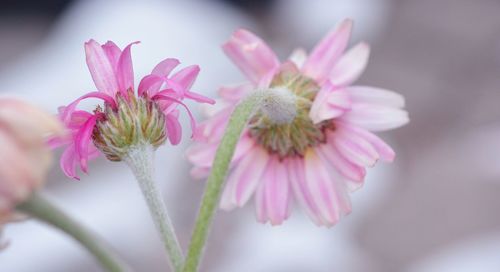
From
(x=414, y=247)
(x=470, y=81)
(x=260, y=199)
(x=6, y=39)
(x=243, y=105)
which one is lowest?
(x=414, y=247)

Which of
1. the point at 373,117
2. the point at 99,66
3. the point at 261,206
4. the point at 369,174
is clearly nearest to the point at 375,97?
the point at 373,117

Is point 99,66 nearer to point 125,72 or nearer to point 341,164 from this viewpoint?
point 125,72

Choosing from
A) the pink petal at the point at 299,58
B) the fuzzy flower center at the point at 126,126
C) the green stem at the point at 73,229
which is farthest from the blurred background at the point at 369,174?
the green stem at the point at 73,229

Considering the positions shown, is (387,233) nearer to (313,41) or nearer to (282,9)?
(313,41)

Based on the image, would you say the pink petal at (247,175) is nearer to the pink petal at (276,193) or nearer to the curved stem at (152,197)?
the pink petal at (276,193)

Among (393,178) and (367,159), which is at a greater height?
(367,159)

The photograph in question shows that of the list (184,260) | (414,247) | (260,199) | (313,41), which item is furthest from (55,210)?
(313,41)
